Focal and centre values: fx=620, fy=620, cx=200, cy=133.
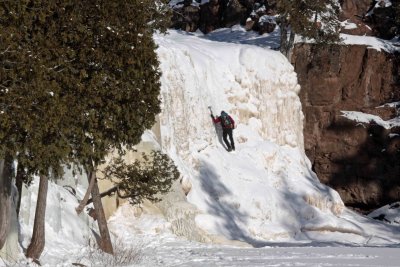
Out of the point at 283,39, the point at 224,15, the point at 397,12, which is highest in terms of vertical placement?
the point at 224,15

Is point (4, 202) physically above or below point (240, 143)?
above

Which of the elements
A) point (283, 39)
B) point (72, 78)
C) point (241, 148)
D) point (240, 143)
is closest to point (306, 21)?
point (283, 39)

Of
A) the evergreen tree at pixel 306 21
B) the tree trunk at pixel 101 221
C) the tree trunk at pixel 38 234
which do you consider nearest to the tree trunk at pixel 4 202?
the tree trunk at pixel 38 234

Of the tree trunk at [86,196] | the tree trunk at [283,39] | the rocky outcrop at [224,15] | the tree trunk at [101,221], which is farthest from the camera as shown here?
the rocky outcrop at [224,15]

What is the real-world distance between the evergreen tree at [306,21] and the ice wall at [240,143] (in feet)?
5.62

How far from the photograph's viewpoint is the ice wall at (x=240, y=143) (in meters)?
25.0

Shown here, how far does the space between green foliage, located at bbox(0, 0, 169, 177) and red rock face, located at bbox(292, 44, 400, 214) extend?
84.8ft

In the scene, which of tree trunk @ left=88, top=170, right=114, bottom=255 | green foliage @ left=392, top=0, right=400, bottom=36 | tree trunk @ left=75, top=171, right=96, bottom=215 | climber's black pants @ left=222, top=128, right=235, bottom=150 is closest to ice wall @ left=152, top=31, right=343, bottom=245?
climber's black pants @ left=222, top=128, right=235, bottom=150

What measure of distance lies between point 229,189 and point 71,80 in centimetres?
1760

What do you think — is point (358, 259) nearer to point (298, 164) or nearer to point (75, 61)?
point (75, 61)

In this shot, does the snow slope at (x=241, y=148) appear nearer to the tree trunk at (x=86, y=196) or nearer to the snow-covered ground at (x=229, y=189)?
the snow-covered ground at (x=229, y=189)

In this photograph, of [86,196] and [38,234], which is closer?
[38,234]

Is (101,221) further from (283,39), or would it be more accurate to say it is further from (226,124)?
(283,39)

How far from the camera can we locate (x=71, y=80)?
984cm
